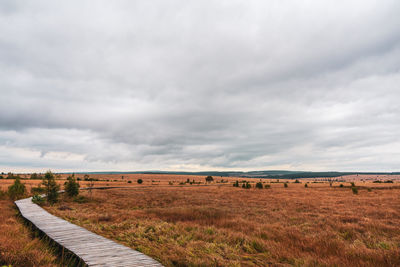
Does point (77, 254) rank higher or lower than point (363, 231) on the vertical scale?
higher

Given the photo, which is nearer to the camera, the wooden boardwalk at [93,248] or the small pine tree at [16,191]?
the wooden boardwalk at [93,248]

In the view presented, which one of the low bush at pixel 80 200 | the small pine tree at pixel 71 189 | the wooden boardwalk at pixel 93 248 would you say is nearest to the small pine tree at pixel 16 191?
the small pine tree at pixel 71 189

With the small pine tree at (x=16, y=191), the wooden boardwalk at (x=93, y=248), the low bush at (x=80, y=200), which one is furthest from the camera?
the low bush at (x=80, y=200)

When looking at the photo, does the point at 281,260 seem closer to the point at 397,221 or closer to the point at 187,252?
the point at 187,252

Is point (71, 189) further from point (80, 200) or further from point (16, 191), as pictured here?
point (16, 191)

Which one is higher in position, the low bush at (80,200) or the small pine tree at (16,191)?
the small pine tree at (16,191)

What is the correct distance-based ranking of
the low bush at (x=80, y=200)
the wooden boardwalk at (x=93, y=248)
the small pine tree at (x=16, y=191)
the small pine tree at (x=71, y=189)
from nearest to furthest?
the wooden boardwalk at (x=93, y=248), the small pine tree at (x=16, y=191), the low bush at (x=80, y=200), the small pine tree at (x=71, y=189)

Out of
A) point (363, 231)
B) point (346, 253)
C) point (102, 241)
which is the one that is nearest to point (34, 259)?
point (102, 241)

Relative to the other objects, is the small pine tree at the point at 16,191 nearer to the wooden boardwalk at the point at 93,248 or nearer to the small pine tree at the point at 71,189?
the small pine tree at the point at 71,189

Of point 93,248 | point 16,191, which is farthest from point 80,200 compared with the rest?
point 93,248

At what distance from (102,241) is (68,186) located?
26.3 metres

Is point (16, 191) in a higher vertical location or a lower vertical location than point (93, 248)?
lower

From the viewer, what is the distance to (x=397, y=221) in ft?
50.4

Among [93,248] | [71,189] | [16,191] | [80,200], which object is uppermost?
[93,248]
